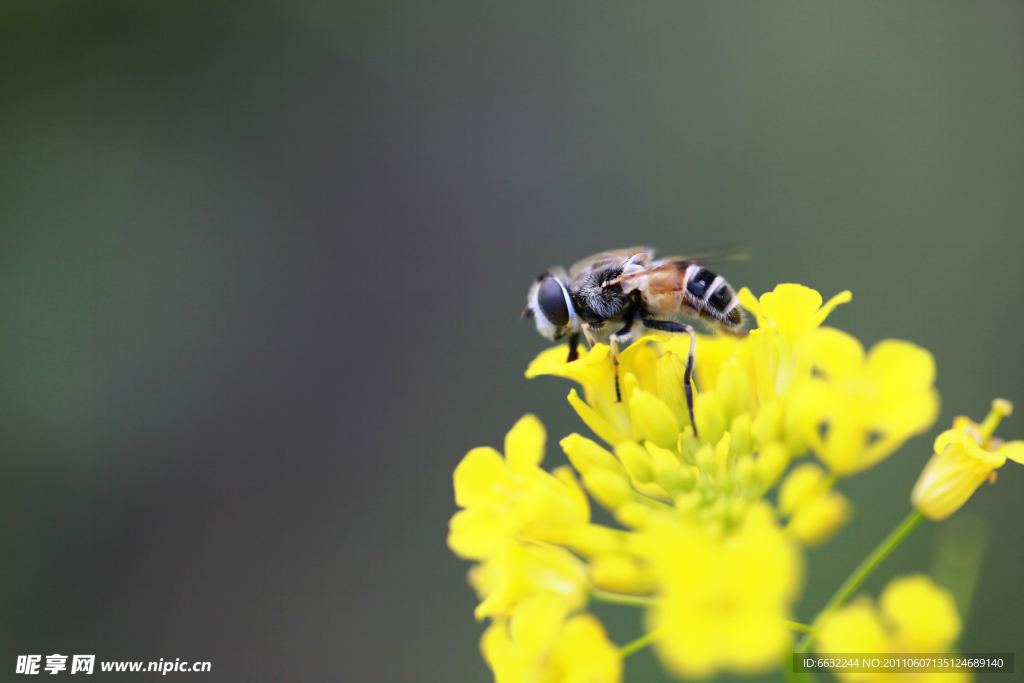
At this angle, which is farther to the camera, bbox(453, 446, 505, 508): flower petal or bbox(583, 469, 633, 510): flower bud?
bbox(453, 446, 505, 508): flower petal

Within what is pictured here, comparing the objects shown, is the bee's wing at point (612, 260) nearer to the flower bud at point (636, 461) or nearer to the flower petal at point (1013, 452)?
the flower bud at point (636, 461)

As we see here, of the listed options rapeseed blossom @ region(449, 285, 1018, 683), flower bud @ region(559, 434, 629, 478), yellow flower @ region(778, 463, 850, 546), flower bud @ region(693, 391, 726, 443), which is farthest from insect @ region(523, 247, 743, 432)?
yellow flower @ region(778, 463, 850, 546)

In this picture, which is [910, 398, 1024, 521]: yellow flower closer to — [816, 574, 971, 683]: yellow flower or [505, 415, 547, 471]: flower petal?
[816, 574, 971, 683]: yellow flower

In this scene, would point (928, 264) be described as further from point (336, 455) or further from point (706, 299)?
point (336, 455)

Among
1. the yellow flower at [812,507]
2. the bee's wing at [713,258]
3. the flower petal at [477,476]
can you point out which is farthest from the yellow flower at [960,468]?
the flower petal at [477,476]

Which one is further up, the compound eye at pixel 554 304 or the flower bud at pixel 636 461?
the compound eye at pixel 554 304

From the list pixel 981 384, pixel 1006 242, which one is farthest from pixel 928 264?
pixel 981 384

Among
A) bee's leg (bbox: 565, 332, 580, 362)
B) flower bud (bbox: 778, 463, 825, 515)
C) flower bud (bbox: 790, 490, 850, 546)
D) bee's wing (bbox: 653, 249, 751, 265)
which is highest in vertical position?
bee's wing (bbox: 653, 249, 751, 265)
